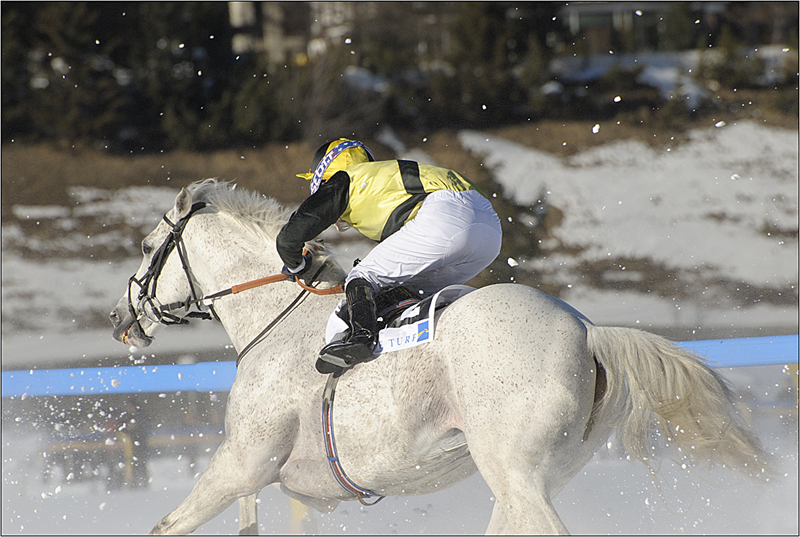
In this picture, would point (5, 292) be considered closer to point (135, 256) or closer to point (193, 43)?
point (135, 256)

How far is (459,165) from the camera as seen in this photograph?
1375 cm

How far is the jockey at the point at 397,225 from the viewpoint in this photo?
2732 mm

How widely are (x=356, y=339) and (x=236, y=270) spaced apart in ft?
3.30

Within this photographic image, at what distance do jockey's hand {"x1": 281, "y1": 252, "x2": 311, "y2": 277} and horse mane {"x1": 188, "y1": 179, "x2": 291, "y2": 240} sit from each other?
0.27 meters

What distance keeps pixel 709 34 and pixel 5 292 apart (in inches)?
645

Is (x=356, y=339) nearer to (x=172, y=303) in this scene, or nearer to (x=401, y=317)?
(x=401, y=317)

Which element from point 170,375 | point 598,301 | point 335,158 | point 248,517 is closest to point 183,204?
point 335,158

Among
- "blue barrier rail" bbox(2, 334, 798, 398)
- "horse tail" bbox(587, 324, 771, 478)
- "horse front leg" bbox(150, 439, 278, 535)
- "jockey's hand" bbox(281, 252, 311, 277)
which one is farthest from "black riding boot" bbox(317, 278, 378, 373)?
"blue barrier rail" bbox(2, 334, 798, 398)

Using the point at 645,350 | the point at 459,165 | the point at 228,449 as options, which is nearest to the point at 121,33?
the point at 459,165

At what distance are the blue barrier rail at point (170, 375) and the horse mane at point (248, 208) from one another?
2.67m

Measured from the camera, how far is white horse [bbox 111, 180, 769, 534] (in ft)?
7.75

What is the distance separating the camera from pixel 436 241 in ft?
8.98

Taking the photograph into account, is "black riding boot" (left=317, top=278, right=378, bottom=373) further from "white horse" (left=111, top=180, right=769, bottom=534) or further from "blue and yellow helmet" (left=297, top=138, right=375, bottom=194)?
"blue and yellow helmet" (left=297, top=138, right=375, bottom=194)

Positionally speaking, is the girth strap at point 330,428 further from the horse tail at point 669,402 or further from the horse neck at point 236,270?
the horse tail at point 669,402
